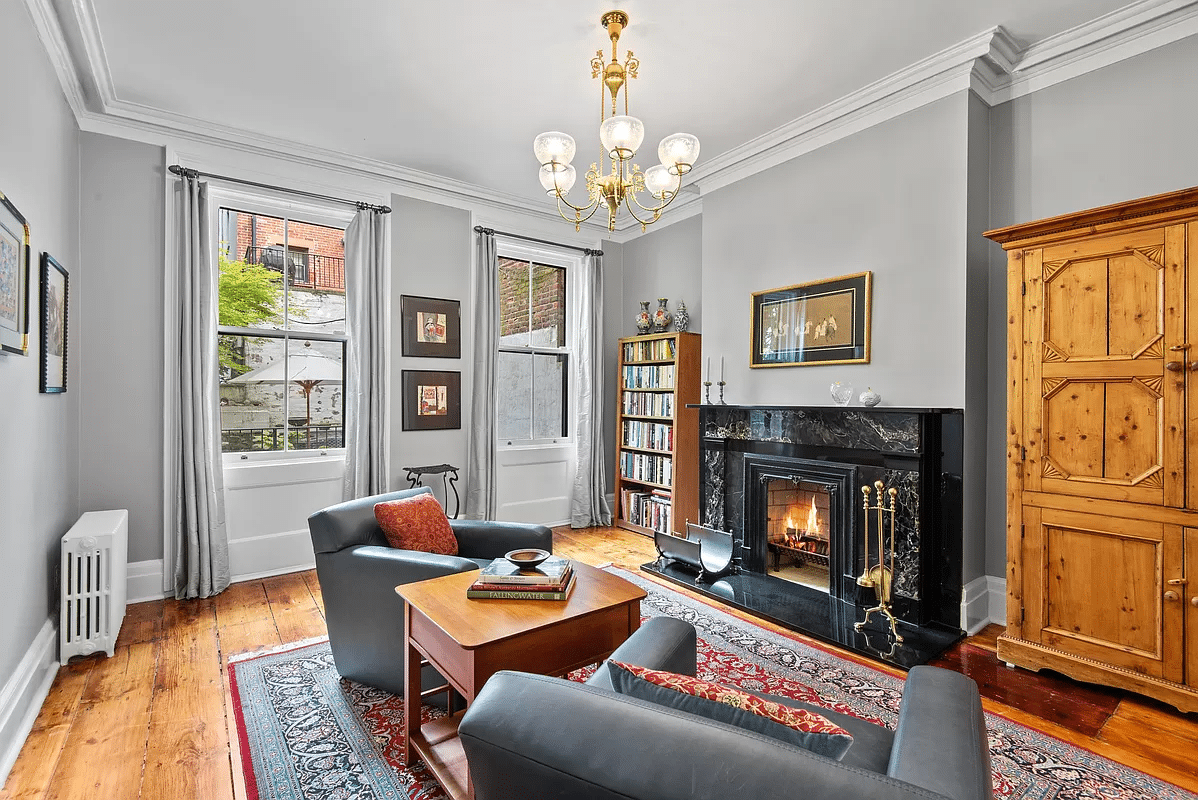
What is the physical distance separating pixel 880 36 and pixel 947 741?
9.95 feet

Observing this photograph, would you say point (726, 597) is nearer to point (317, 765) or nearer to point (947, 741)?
point (317, 765)

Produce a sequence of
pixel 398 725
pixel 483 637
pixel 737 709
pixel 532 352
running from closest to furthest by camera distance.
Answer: pixel 737 709 → pixel 483 637 → pixel 398 725 → pixel 532 352

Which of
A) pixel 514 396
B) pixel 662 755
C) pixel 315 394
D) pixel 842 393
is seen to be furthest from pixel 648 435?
pixel 662 755

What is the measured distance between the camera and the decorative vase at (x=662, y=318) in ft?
16.9

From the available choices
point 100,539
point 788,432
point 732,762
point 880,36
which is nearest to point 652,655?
point 732,762

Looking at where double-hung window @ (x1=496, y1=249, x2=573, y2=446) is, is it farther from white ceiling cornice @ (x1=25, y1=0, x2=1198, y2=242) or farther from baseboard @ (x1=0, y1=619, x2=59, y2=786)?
baseboard @ (x1=0, y1=619, x2=59, y2=786)

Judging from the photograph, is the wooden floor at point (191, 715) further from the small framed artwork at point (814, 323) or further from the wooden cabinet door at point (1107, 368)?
the small framed artwork at point (814, 323)

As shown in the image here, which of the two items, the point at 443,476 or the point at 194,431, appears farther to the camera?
the point at 443,476

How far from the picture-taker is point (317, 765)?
6.48 ft

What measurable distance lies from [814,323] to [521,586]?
2644 millimetres

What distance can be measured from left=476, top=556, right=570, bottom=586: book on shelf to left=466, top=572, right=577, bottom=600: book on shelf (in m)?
0.02

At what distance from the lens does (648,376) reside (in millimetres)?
5242

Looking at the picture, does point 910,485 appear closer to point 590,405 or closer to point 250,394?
point 590,405

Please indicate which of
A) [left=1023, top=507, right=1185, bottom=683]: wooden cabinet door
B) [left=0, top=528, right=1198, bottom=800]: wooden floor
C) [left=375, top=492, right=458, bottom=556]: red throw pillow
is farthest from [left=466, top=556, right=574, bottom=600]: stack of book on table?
[left=1023, top=507, right=1185, bottom=683]: wooden cabinet door
